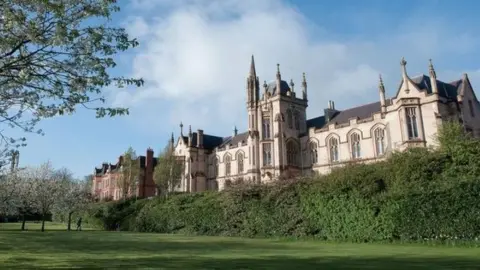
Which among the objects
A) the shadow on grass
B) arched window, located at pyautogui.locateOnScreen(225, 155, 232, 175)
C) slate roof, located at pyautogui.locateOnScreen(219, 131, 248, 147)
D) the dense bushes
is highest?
slate roof, located at pyautogui.locateOnScreen(219, 131, 248, 147)

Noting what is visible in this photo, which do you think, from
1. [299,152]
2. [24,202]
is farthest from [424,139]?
[24,202]

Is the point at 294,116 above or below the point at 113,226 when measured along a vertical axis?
above

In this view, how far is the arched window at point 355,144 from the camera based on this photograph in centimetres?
5191

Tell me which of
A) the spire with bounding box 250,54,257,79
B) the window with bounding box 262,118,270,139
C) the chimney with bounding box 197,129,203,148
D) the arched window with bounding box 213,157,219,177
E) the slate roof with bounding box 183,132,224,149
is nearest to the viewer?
the window with bounding box 262,118,270,139

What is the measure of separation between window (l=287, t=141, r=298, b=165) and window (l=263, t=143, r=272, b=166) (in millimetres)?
2851

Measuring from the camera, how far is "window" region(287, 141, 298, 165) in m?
58.9

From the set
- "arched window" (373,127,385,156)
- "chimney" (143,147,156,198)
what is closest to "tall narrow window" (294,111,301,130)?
"arched window" (373,127,385,156)

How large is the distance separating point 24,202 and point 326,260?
43.8 m

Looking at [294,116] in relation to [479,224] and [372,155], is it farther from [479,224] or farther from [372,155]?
[479,224]

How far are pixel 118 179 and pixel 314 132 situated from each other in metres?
35.0

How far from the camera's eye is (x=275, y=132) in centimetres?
5856

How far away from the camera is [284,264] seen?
11.2 metres

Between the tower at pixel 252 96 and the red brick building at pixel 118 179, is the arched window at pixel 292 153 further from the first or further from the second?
the red brick building at pixel 118 179

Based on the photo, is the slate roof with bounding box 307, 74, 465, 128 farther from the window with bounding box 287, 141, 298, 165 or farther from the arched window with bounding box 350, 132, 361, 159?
the window with bounding box 287, 141, 298, 165
